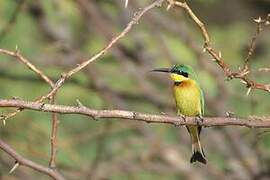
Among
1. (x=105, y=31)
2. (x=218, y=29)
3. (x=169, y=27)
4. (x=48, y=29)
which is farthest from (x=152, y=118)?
(x=218, y=29)

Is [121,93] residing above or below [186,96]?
above

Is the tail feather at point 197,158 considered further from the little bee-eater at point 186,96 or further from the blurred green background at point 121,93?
the blurred green background at point 121,93

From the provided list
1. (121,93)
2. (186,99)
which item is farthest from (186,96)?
(121,93)

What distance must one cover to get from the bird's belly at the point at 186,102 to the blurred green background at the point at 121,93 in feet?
3.04

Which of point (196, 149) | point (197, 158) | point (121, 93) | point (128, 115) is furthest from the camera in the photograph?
point (121, 93)

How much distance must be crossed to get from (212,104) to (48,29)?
1.47m

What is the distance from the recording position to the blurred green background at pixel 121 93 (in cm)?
483

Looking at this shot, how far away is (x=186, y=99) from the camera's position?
3289 mm

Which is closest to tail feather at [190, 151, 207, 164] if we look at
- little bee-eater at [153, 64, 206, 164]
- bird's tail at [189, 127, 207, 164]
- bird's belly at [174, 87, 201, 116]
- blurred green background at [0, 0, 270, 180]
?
bird's tail at [189, 127, 207, 164]

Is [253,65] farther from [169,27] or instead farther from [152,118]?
[152,118]

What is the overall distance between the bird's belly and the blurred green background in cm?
93

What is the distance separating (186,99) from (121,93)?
2.50m

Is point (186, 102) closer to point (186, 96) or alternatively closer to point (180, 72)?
point (186, 96)

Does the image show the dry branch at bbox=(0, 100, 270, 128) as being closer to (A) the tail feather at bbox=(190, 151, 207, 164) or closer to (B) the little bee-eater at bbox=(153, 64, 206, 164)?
(A) the tail feather at bbox=(190, 151, 207, 164)
